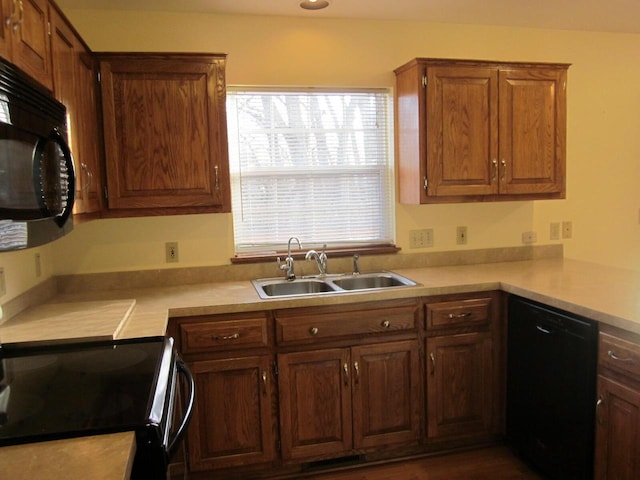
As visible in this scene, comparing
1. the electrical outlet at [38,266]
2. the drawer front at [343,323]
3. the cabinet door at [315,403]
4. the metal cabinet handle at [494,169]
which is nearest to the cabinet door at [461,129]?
the metal cabinet handle at [494,169]

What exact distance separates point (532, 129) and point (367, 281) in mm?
1266

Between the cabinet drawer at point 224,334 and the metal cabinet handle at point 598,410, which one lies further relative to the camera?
the cabinet drawer at point 224,334

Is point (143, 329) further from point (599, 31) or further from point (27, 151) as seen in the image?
point (599, 31)

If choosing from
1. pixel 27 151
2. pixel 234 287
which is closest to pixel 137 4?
pixel 234 287

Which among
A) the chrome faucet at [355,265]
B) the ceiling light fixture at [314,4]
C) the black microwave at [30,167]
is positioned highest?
the ceiling light fixture at [314,4]

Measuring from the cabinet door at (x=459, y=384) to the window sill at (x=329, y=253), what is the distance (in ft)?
2.25

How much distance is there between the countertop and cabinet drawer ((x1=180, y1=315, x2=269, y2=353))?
57 mm

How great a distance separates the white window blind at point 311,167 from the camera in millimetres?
2850

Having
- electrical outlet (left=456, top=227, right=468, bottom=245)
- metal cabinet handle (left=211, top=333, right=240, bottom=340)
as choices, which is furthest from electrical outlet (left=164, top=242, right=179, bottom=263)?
electrical outlet (left=456, top=227, right=468, bottom=245)

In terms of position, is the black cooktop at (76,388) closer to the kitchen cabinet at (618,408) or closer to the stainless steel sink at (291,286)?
the stainless steel sink at (291,286)

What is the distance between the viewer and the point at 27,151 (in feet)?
3.67

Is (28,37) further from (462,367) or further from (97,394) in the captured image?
(462,367)

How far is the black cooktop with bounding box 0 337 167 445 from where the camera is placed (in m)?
1.03

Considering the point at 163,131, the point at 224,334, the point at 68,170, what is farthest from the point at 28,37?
the point at 224,334
